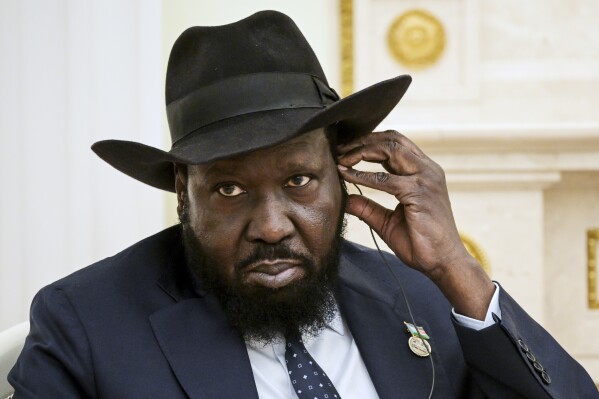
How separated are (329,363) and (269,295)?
0.91 ft

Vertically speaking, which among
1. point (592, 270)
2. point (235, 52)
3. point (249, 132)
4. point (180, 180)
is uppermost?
point (235, 52)

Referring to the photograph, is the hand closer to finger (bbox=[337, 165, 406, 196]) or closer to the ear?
finger (bbox=[337, 165, 406, 196])

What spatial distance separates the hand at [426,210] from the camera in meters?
2.07

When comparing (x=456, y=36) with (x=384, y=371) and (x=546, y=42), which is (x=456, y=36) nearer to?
(x=546, y=42)

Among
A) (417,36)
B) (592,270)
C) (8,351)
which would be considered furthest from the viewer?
(592,270)

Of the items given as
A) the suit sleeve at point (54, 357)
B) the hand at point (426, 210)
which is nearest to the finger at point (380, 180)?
the hand at point (426, 210)

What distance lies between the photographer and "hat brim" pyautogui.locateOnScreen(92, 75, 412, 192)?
1.82m

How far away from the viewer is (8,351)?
6.41 feet

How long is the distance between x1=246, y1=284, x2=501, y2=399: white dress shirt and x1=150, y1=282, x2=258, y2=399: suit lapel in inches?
3.0

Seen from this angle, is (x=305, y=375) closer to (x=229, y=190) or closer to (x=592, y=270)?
(x=229, y=190)

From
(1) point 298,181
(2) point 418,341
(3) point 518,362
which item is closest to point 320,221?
(1) point 298,181

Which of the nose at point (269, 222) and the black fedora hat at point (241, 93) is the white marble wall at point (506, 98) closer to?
the black fedora hat at point (241, 93)

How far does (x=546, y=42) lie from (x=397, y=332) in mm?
2128

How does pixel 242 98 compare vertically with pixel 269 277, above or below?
above
